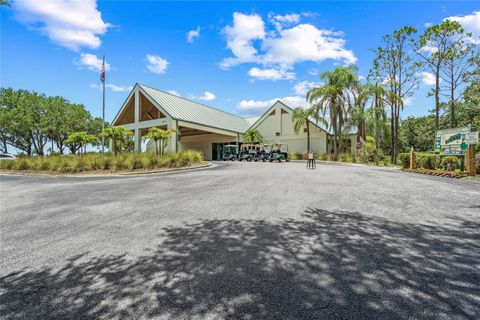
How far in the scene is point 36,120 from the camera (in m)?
34.5

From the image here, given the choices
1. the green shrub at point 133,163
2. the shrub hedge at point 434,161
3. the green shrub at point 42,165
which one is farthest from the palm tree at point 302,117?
the green shrub at point 42,165

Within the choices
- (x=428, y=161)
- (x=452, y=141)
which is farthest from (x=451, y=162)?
(x=428, y=161)

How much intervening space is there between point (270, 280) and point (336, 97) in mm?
29745

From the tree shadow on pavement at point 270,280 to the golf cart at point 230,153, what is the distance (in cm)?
2801

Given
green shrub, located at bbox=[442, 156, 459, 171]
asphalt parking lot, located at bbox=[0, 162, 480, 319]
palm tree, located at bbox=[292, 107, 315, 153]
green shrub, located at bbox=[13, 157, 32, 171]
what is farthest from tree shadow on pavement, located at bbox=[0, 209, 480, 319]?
palm tree, located at bbox=[292, 107, 315, 153]

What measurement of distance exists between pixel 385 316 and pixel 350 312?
283 millimetres

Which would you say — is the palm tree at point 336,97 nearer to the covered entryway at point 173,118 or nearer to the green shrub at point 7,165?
the covered entryway at point 173,118

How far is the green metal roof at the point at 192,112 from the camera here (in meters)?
27.0

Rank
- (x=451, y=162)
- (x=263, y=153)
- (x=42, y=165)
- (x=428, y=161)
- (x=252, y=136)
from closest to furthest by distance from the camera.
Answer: (x=451, y=162) < (x=428, y=161) < (x=42, y=165) < (x=263, y=153) < (x=252, y=136)

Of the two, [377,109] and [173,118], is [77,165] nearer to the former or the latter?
[173,118]

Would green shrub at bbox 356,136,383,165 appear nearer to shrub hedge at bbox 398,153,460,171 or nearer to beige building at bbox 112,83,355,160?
beige building at bbox 112,83,355,160

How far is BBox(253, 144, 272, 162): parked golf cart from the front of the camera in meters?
28.0

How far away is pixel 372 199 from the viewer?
6695mm

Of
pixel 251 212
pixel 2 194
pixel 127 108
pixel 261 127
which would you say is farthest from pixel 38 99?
pixel 251 212
